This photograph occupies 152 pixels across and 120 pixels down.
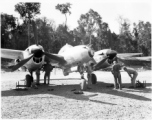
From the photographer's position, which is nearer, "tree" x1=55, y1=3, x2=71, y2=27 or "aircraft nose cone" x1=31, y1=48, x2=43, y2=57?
"aircraft nose cone" x1=31, y1=48, x2=43, y2=57

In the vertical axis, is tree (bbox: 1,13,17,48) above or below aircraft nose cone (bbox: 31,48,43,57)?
above

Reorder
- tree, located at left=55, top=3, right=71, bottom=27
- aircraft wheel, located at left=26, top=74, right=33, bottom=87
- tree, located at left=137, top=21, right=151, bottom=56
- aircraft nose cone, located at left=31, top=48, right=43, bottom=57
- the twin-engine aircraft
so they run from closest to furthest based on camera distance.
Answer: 1. aircraft nose cone, located at left=31, top=48, right=43, bottom=57
2. the twin-engine aircraft
3. aircraft wheel, located at left=26, top=74, right=33, bottom=87
4. tree, located at left=55, top=3, right=71, bottom=27
5. tree, located at left=137, top=21, right=151, bottom=56

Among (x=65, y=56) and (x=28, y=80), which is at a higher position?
(x=65, y=56)

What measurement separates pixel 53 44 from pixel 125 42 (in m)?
20.6

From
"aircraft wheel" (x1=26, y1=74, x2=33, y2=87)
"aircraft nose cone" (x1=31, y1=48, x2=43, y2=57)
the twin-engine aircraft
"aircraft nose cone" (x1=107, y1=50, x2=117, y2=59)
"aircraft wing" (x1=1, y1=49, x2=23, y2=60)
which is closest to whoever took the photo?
"aircraft nose cone" (x1=31, y1=48, x2=43, y2=57)

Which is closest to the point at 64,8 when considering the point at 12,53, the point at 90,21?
the point at 90,21

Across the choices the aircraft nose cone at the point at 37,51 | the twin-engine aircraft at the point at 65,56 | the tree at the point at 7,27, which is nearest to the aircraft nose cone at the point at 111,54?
the twin-engine aircraft at the point at 65,56

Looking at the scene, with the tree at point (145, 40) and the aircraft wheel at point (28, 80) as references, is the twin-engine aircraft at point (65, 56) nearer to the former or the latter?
the aircraft wheel at point (28, 80)

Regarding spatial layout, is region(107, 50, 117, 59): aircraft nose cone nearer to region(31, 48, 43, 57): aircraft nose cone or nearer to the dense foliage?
region(31, 48, 43, 57): aircraft nose cone

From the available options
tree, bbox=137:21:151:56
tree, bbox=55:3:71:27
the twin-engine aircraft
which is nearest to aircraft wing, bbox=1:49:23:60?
the twin-engine aircraft

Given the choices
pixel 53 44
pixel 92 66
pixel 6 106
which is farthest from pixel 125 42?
pixel 6 106

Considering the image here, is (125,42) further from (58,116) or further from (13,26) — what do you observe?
(58,116)

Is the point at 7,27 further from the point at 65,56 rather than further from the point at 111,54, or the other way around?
the point at 111,54

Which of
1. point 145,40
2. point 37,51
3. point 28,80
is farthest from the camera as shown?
point 145,40
